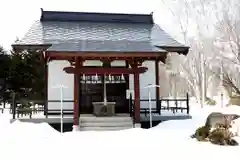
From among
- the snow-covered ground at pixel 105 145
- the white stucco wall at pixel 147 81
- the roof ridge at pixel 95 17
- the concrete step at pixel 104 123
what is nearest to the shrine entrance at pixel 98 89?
the white stucco wall at pixel 147 81

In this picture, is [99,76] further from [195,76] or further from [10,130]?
[195,76]

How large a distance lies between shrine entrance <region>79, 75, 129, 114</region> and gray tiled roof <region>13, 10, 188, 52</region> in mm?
1861

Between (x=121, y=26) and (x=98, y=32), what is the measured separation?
190 cm

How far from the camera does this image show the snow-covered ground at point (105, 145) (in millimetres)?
7426

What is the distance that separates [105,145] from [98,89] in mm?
5970

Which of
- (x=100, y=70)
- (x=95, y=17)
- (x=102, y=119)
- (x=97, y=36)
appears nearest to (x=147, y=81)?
(x=97, y=36)

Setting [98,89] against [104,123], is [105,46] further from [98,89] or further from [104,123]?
[104,123]

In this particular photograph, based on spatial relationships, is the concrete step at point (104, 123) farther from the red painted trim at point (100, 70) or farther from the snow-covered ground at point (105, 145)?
the red painted trim at point (100, 70)

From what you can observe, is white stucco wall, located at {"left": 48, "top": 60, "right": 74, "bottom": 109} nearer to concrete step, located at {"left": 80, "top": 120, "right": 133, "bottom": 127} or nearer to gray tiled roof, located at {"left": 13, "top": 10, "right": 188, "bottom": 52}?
gray tiled roof, located at {"left": 13, "top": 10, "right": 188, "bottom": 52}

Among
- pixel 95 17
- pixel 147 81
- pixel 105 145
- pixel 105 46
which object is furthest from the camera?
pixel 95 17

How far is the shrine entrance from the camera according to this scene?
47.8 ft

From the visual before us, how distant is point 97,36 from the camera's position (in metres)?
14.7

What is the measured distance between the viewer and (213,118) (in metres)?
10.7

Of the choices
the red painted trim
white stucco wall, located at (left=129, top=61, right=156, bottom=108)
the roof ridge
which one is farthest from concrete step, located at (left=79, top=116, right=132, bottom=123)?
the roof ridge
